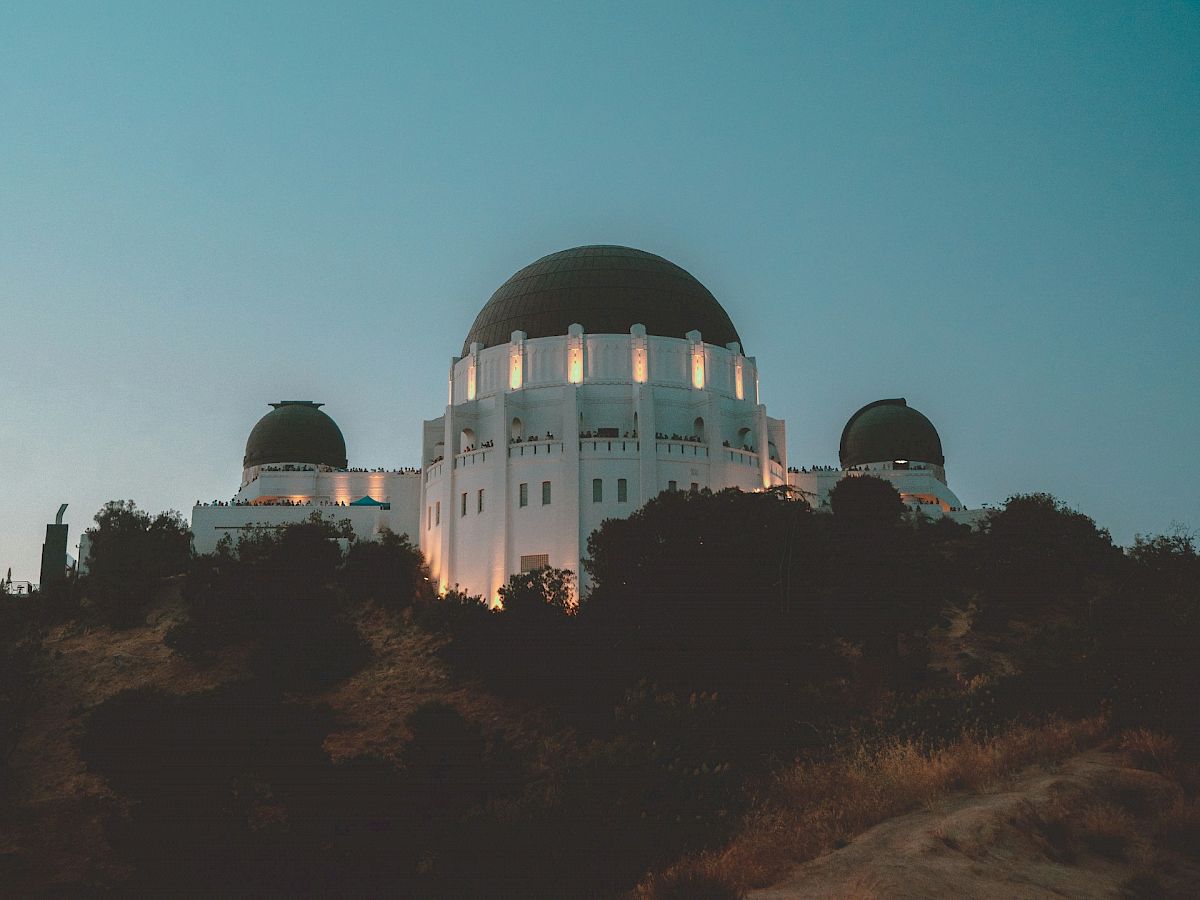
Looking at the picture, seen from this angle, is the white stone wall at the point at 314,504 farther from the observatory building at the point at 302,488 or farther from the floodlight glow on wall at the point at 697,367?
the floodlight glow on wall at the point at 697,367

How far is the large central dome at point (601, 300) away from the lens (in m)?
61.1

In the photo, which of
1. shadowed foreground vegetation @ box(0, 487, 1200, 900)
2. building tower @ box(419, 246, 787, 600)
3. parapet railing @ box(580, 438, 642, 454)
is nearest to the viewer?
shadowed foreground vegetation @ box(0, 487, 1200, 900)

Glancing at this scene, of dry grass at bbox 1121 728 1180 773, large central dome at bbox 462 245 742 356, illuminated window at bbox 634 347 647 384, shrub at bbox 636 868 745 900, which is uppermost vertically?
large central dome at bbox 462 245 742 356

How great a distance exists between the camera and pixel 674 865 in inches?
588

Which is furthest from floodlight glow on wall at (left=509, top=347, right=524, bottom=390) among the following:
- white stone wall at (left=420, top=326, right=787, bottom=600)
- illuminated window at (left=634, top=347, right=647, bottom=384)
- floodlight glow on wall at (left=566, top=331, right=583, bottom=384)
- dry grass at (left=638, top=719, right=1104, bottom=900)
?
dry grass at (left=638, top=719, right=1104, bottom=900)

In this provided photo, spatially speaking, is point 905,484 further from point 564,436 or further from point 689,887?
point 689,887

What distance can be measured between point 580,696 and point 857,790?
76.7 ft

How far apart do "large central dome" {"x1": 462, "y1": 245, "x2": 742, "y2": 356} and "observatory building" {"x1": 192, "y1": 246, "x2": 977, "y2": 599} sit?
0.09 m

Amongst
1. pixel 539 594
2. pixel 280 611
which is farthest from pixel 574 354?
pixel 280 611

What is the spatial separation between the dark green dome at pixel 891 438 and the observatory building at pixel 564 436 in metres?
6.63

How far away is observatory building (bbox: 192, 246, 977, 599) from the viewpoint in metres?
54.6

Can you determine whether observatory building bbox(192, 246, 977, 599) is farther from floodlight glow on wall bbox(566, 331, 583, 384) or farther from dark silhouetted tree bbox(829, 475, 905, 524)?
dark silhouetted tree bbox(829, 475, 905, 524)

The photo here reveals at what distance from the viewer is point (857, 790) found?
16.8 meters

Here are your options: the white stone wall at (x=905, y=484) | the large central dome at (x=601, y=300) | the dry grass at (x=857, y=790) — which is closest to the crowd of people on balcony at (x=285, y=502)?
the large central dome at (x=601, y=300)
